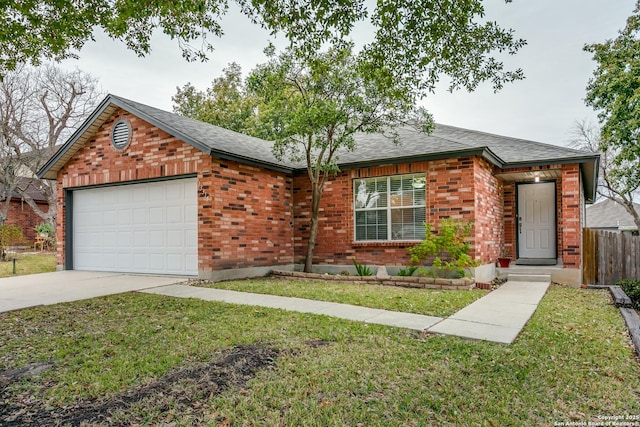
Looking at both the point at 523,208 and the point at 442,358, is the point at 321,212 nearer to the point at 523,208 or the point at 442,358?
the point at 523,208

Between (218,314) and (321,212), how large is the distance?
19.5 feet

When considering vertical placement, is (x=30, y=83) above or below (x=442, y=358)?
above

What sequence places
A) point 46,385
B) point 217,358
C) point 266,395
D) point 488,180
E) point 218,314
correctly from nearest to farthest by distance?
1. point 266,395
2. point 46,385
3. point 217,358
4. point 218,314
5. point 488,180

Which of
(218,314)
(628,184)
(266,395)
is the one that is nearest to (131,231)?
(218,314)

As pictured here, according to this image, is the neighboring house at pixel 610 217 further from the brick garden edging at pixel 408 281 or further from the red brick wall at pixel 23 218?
the red brick wall at pixel 23 218

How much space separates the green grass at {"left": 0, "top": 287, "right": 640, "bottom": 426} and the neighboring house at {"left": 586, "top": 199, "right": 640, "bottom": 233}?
3090 cm

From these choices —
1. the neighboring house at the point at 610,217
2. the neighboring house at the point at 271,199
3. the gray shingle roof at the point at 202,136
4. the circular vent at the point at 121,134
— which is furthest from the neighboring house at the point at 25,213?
the neighboring house at the point at 610,217

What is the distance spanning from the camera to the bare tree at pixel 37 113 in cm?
1877

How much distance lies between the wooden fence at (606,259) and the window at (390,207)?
4649 millimetres

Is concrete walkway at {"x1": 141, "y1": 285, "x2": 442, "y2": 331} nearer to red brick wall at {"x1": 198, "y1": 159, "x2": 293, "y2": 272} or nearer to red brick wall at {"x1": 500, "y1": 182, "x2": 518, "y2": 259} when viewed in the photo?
red brick wall at {"x1": 198, "y1": 159, "x2": 293, "y2": 272}

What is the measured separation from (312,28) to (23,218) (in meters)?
25.2

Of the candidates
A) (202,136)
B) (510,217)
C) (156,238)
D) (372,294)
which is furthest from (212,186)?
(510,217)

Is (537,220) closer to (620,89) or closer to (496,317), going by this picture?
(620,89)

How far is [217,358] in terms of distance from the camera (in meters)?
3.99
